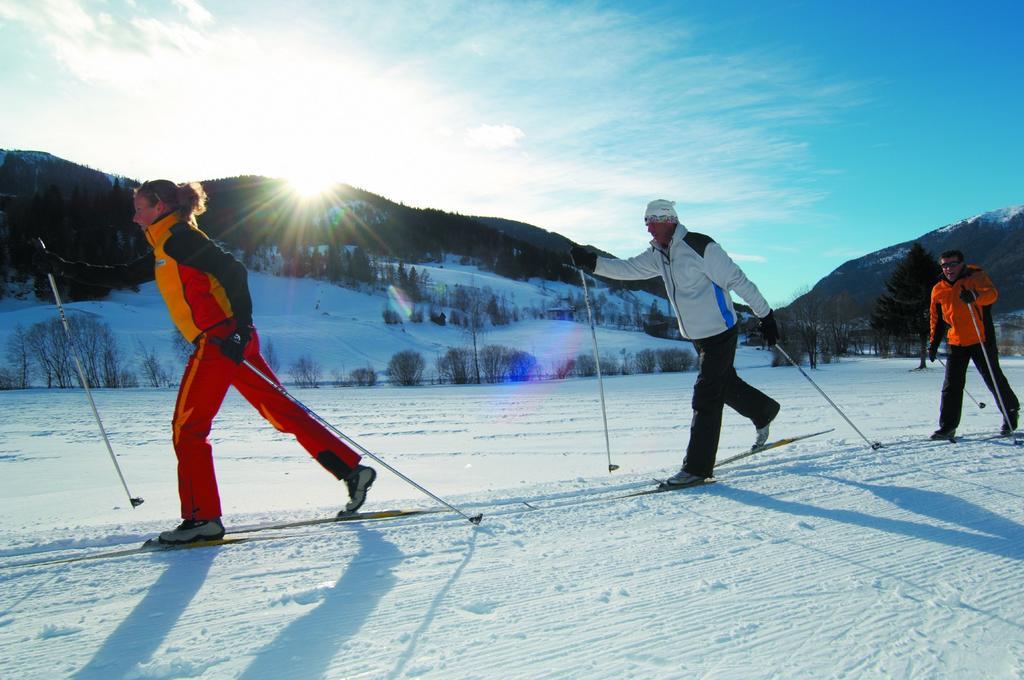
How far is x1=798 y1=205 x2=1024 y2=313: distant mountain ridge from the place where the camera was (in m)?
124

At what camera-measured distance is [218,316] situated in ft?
9.53

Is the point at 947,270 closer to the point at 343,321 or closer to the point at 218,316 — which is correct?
the point at 218,316

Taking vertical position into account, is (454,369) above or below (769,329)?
below

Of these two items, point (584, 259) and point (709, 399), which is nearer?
point (709, 399)

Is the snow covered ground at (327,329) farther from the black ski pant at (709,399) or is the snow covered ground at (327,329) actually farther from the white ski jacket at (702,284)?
the black ski pant at (709,399)

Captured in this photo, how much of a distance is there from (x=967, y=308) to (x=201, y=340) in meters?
6.54

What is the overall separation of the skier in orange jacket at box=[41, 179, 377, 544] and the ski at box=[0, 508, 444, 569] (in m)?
0.07

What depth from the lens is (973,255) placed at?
148 metres

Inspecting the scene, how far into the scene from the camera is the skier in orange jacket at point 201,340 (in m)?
2.84

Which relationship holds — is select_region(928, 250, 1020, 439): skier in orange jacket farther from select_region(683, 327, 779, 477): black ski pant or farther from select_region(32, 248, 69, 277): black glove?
select_region(32, 248, 69, 277): black glove

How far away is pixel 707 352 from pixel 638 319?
9171 centimetres

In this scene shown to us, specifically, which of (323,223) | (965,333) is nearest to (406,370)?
(965,333)

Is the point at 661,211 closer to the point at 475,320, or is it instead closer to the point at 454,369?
the point at 454,369

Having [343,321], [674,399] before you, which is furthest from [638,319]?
[674,399]
